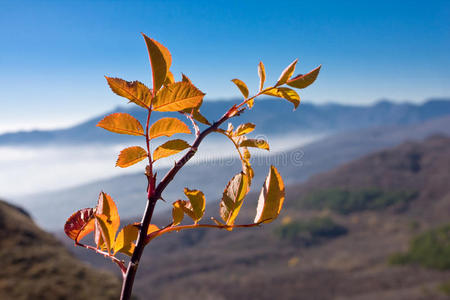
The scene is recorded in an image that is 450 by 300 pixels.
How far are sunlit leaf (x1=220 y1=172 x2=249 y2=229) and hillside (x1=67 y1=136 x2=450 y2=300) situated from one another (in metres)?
18.7

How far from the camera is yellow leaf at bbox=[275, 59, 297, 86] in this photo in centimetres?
44

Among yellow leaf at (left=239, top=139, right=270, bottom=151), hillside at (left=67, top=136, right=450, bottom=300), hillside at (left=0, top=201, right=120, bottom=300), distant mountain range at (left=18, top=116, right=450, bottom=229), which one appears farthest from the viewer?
distant mountain range at (left=18, top=116, right=450, bottom=229)

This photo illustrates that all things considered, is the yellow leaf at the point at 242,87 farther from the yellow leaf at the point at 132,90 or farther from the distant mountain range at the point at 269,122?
the distant mountain range at the point at 269,122

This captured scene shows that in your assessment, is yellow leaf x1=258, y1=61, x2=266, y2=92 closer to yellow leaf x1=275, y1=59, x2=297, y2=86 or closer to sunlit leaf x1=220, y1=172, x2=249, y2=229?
yellow leaf x1=275, y1=59, x2=297, y2=86

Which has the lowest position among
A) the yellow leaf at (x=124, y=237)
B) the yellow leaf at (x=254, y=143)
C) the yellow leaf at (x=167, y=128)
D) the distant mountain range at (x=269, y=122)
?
the yellow leaf at (x=124, y=237)

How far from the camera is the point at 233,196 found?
41 cm

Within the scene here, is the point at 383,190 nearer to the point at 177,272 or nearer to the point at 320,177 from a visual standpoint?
the point at 320,177

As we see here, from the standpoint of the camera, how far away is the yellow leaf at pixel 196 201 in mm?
406

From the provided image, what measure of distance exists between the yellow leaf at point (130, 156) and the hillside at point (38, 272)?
15.5 ft

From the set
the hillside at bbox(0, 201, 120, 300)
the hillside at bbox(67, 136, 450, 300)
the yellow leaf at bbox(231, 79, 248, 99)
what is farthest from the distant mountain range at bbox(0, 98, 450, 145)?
the yellow leaf at bbox(231, 79, 248, 99)

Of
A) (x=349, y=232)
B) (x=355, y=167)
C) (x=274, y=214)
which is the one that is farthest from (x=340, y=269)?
(x=355, y=167)

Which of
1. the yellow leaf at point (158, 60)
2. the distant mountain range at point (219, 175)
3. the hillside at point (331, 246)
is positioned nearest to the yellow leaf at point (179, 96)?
the yellow leaf at point (158, 60)

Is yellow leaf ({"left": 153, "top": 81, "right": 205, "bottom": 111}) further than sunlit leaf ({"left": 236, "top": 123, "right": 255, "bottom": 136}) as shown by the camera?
No

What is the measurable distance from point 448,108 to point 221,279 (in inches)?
8004
